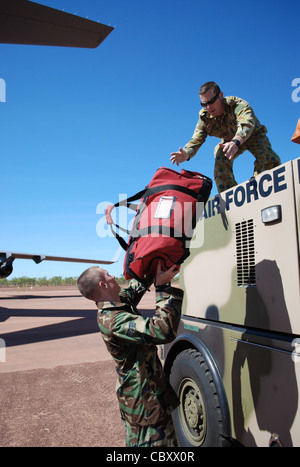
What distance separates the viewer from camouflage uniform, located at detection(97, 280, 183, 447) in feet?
6.19

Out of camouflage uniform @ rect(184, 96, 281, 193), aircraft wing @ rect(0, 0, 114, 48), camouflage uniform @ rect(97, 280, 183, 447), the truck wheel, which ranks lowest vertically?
the truck wheel

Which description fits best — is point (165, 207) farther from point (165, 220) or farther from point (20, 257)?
point (20, 257)

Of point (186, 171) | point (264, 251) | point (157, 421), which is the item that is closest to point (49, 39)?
point (186, 171)

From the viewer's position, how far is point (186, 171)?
7.38 feet

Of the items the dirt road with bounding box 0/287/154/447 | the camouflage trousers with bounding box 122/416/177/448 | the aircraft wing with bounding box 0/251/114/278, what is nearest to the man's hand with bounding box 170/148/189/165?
the camouflage trousers with bounding box 122/416/177/448

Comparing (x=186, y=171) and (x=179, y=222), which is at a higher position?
(x=186, y=171)

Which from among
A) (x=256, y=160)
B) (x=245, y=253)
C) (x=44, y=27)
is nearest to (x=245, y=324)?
(x=245, y=253)

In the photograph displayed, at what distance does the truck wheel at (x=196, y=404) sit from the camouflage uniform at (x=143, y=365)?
1.39 ft

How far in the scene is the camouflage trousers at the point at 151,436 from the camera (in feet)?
6.49

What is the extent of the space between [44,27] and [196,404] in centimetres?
905

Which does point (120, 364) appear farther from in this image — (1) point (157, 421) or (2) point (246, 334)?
(2) point (246, 334)

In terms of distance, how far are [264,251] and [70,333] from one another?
901 cm

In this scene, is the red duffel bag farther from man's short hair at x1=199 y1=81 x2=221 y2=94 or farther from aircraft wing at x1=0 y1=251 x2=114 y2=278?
aircraft wing at x1=0 y1=251 x2=114 y2=278

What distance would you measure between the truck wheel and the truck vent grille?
32.0 inches
